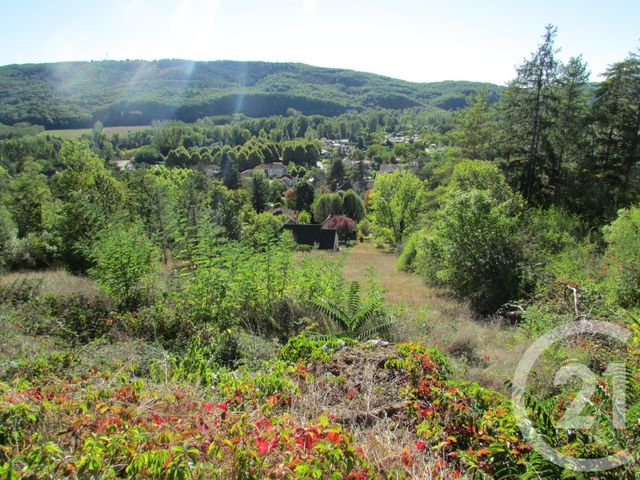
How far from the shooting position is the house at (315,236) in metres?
41.8

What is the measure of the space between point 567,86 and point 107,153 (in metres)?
99.8

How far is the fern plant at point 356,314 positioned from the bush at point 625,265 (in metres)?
6.70

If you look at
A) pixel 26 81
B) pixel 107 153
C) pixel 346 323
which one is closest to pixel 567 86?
pixel 346 323

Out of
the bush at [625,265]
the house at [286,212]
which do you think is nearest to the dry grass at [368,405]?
the bush at [625,265]

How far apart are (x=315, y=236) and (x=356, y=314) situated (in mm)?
36013

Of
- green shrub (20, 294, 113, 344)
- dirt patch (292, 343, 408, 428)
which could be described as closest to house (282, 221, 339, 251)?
green shrub (20, 294, 113, 344)

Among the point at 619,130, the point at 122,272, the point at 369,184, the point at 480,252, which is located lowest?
the point at 369,184

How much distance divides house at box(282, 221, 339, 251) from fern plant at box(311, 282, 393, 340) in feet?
112

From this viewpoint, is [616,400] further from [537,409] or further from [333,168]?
[333,168]

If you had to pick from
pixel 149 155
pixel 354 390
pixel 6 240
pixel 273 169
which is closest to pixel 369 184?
pixel 273 169

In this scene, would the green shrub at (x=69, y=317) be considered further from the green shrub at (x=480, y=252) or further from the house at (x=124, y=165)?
the house at (x=124, y=165)

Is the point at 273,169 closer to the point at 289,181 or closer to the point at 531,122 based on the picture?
the point at 289,181

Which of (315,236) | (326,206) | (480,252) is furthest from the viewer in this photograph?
(326,206)

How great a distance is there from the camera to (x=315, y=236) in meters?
42.7
